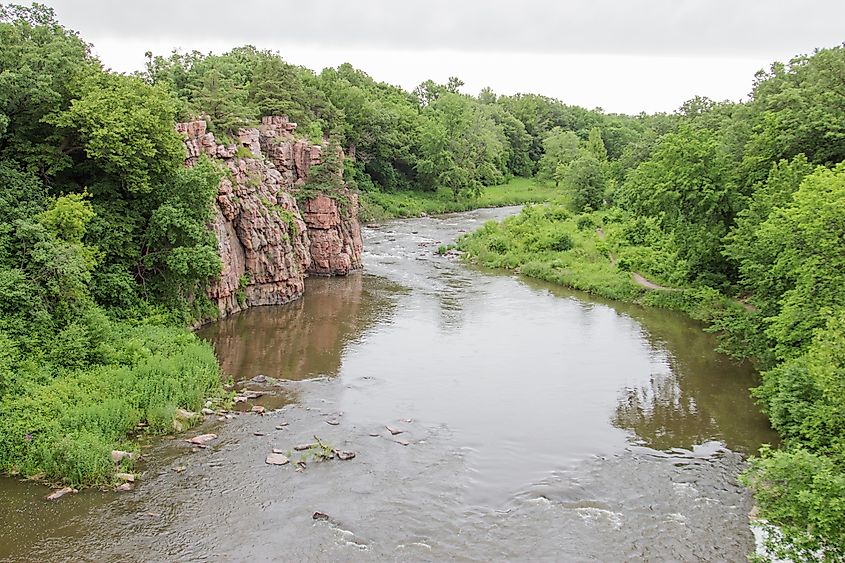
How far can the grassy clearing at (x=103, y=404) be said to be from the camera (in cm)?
1975

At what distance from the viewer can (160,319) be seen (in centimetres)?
3095

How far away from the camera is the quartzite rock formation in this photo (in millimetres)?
38281

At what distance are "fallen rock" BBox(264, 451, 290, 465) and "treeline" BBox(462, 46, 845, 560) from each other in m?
13.0

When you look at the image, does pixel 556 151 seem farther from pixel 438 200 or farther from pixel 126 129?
pixel 126 129

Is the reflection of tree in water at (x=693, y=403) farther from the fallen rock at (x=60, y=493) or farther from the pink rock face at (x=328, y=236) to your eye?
the pink rock face at (x=328, y=236)

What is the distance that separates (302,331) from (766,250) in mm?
21736

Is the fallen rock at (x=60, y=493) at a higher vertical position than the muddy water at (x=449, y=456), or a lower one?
lower

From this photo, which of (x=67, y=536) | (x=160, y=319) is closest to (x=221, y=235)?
(x=160, y=319)

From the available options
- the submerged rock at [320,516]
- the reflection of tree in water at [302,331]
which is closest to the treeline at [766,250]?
the submerged rock at [320,516]

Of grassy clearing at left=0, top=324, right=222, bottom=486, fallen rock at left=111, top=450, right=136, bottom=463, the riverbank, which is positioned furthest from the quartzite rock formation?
fallen rock at left=111, top=450, right=136, bottom=463

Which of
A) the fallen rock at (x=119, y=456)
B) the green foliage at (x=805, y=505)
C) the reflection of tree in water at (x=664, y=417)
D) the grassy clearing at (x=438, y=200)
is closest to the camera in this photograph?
the green foliage at (x=805, y=505)

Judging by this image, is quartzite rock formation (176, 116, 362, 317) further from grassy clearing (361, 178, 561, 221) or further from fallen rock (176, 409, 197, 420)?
grassy clearing (361, 178, 561, 221)

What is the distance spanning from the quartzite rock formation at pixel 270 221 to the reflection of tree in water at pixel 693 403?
2113cm

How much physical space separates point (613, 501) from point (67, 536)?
14.1 meters
